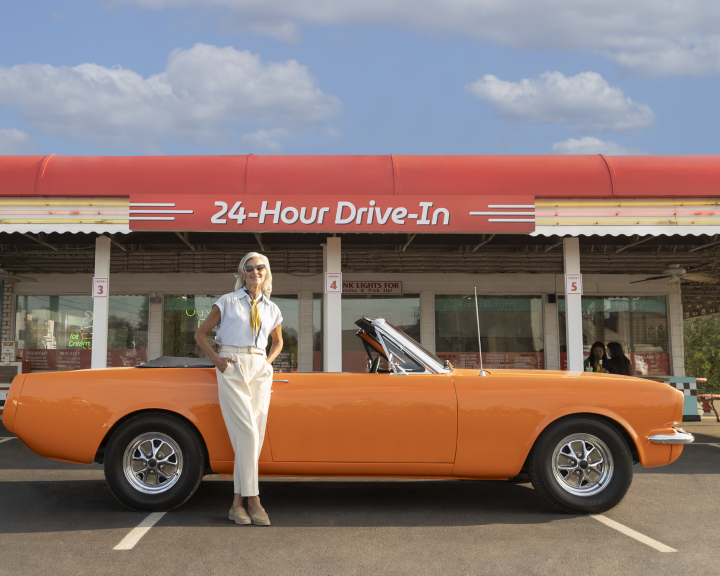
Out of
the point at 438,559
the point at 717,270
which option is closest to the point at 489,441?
the point at 438,559

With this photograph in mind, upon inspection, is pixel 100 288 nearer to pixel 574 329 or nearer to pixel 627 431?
pixel 574 329

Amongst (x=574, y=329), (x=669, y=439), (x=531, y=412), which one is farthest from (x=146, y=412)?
(x=574, y=329)

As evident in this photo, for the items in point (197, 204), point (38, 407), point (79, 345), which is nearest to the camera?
point (38, 407)

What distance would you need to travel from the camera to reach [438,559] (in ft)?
13.5

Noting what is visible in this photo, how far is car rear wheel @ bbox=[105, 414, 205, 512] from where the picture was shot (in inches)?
202

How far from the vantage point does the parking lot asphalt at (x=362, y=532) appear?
157 inches

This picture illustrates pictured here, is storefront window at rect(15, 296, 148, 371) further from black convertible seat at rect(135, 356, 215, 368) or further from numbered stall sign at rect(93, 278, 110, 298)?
black convertible seat at rect(135, 356, 215, 368)

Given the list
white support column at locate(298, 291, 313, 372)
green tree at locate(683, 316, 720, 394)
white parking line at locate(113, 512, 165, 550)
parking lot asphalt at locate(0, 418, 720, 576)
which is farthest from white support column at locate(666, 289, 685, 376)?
green tree at locate(683, 316, 720, 394)

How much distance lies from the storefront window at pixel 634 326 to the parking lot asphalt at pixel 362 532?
27.4ft

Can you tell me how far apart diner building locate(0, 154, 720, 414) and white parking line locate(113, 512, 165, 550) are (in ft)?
15.4

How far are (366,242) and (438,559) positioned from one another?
7457 mm

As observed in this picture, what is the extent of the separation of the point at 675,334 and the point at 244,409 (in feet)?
40.3

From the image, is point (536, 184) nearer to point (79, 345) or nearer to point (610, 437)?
point (610, 437)

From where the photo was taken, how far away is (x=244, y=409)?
16.1 ft
